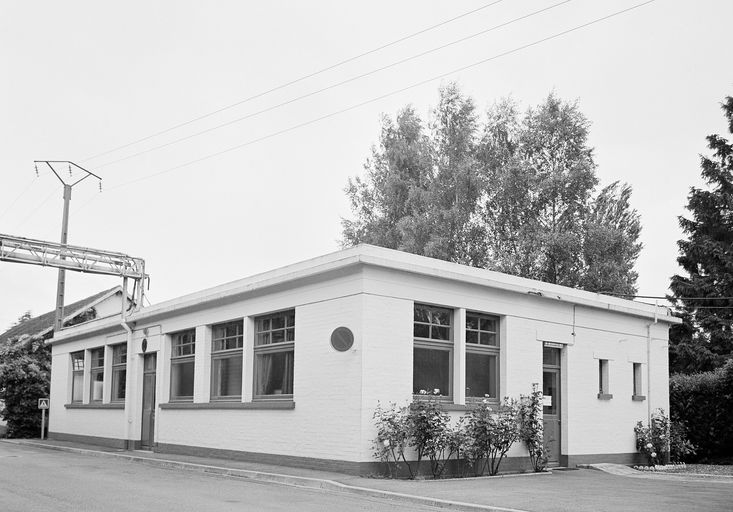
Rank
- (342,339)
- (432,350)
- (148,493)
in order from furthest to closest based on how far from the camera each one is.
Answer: (432,350) → (342,339) → (148,493)

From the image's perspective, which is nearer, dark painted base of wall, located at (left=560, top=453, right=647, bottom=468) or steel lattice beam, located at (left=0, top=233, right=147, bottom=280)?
dark painted base of wall, located at (left=560, top=453, right=647, bottom=468)

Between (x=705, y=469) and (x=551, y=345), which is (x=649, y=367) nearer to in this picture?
(x=705, y=469)

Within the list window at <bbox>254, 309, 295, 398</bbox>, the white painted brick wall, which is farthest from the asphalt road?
window at <bbox>254, 309, 295, 398</bbox>

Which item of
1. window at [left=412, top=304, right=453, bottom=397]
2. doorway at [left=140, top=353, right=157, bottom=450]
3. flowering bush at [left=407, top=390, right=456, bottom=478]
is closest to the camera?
flowering bush at [left=407, top=390, right=456, bottom=478]

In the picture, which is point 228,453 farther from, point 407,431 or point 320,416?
point 407,431

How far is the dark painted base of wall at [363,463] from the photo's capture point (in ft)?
52.6

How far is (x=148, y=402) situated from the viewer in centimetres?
2478

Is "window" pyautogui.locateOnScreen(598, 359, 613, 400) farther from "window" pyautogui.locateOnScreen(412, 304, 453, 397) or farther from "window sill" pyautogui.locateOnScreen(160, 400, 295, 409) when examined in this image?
"window sill" pyautogui.locateOnScreen(160, 400, 295, 409)

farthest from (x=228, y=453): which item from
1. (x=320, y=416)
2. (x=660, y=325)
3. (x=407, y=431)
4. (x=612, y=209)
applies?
(x=612, y=209)

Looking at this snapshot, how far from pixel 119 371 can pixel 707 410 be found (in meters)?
17.9

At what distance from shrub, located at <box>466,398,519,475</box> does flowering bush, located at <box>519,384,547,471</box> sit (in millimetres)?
489

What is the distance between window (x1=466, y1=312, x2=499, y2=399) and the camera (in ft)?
59.2

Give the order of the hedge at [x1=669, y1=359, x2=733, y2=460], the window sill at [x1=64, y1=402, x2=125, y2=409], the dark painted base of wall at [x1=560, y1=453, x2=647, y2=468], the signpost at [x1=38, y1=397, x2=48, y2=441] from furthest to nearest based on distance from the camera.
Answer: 1. the signpost at [x1=38, y1=397, x2=48, y2=441]
2. the window sill at [x1=64, y1=402, x2=125, y2=409]
3. the hedge at [x1=669, y1=359, x2=733, y2=460]
4. the dark painted base of wall at [x1=560, y1=453, x2=647, y2=468]

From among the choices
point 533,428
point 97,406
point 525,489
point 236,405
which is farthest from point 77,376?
point 525,489
